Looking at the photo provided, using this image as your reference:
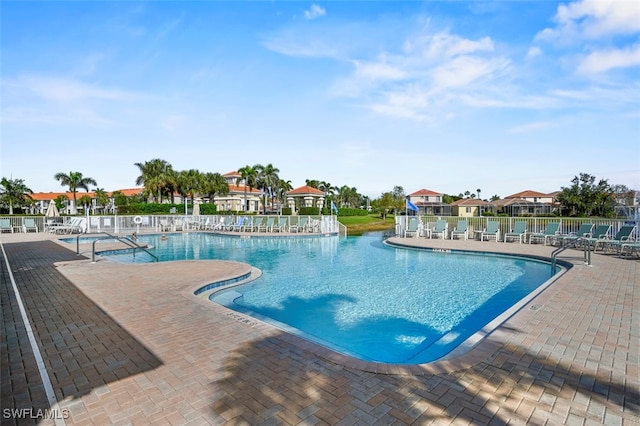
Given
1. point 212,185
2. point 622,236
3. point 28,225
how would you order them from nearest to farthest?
1. point 622,236
2. point 28,225
3. point 212,185

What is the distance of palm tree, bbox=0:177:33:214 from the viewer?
4234 cm

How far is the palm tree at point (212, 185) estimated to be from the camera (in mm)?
41938

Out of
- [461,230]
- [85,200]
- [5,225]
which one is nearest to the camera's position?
[461,230]

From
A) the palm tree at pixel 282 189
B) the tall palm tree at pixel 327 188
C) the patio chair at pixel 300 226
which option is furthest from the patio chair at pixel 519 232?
the tall palm tree at pixel 327 188

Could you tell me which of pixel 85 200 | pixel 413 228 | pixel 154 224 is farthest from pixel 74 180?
pixel 413 228

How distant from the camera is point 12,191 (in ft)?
142

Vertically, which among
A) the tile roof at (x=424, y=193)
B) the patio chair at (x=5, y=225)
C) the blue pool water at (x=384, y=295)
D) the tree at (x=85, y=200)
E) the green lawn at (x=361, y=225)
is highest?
the tile roof at (x=424, y=193)

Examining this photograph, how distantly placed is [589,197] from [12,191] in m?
65.0

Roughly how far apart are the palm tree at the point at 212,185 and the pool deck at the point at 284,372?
3785 centimetres

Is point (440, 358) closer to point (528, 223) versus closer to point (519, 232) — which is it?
point (519, 232)

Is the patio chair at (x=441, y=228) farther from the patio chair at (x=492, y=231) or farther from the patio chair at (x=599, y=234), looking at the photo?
the patio chair at (x=599, y=234)

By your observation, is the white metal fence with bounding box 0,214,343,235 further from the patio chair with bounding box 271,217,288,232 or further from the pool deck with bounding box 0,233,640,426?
the pool deck with bounding box 0,233,640,426

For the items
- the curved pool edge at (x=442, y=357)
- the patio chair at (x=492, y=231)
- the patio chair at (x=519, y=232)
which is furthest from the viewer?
the patio chair at (x=492, y=231)

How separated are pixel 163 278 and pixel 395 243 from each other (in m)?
10.2
